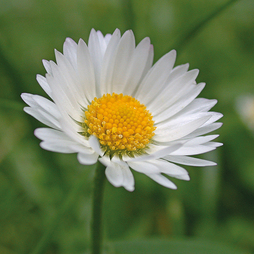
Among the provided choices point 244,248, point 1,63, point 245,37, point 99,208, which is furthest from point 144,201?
point 245,37

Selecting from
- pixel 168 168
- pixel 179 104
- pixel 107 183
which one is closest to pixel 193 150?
pixel 168 168

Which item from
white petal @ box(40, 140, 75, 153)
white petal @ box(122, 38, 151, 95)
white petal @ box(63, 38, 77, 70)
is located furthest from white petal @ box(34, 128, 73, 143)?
white petal @ box(122, 38, 151, 95)

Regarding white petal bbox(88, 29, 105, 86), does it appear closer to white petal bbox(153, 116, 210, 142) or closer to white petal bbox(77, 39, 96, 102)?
white petal bbox(77, 39, 96, 102)

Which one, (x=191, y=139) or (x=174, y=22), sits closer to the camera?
(x=191, y=139)

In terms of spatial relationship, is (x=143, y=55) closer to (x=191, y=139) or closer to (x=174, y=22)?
(x=191, y=139)

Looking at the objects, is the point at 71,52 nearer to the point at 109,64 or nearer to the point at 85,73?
the point at 85,73

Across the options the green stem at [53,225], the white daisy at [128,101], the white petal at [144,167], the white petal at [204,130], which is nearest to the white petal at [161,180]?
the white petal at [144,167]
